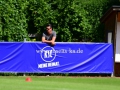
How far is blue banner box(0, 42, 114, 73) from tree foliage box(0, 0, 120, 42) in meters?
4.67

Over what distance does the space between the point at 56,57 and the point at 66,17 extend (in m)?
6.59

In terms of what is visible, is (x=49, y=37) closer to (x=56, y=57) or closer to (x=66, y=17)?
(x=56, y=57)

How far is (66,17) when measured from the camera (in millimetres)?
24734

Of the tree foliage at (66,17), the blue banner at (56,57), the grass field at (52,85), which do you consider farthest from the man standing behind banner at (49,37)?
the tree foliage at (66,17)

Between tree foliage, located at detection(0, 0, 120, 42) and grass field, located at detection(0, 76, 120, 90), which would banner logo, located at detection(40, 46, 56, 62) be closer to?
grass field, located at detection(0, 76, 120, 90)

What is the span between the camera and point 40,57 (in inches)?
727

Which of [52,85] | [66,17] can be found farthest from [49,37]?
[66,17]

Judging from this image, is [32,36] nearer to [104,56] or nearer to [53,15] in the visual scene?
[53,15]

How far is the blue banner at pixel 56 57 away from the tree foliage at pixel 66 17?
15.3 ft

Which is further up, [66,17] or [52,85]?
[66,17]

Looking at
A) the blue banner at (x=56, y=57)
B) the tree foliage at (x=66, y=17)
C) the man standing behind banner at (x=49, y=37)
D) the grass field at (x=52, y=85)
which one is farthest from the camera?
the tree foliage at (x=66, y=17)

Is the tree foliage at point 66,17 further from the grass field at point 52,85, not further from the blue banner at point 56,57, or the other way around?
the grass field at point 52,85

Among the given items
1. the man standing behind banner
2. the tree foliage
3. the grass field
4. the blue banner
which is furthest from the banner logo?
the tree foliage

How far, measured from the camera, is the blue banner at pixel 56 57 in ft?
60.3
